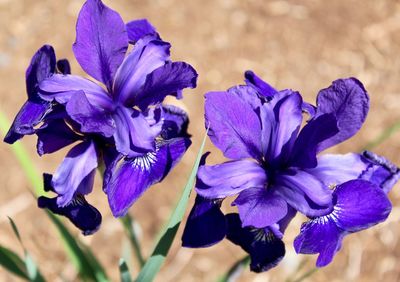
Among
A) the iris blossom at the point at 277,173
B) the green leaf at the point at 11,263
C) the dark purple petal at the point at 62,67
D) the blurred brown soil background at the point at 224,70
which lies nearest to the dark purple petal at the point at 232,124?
the iris blossom at the point at 277,173

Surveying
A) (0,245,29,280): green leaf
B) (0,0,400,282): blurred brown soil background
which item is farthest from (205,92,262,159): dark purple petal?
(0,0,400,282): blurred brown soil background

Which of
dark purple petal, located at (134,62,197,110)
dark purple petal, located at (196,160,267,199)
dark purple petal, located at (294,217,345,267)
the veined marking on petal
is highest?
dark purple petal, located at (134,62,197,110)

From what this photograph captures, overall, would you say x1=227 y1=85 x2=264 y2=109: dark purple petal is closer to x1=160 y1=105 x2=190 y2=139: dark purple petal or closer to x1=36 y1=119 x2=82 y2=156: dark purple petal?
x1=160 y1=105 x2=190 y2=139: dark purple petal

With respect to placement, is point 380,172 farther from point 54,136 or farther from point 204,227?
point 54,136

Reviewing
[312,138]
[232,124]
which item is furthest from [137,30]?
[312,138]

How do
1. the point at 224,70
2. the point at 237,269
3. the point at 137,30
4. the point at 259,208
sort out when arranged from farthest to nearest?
1. the point at 224,70
2. the point at 237,269
3. the point at 137,30
4. the point at 259,208

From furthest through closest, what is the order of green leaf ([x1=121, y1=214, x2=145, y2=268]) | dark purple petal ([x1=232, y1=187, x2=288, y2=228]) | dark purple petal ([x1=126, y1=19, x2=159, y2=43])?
green leaf ([x1=121, y1=214, x2=145, y2=268]) → dark purple petal ([x1=126, y1=19, x2=159, y2=43]) → dark purple petal ([x1=232, y1=187, x2=288, y2=228])
